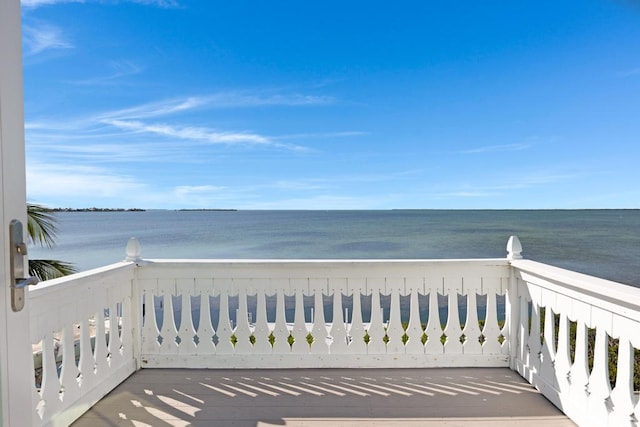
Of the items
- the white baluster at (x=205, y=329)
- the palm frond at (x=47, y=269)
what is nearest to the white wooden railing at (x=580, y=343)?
the white baluster at (x=205, y=329)

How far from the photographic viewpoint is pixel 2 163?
3.40 ft

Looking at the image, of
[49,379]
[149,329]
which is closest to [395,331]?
[149,329]

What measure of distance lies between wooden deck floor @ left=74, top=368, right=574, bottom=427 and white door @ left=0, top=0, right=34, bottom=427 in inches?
52.8

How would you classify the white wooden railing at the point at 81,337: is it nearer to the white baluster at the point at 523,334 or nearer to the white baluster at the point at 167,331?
the white baluster at the point at 167,331

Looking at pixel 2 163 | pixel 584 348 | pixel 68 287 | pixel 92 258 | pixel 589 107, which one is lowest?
pixel 92 258

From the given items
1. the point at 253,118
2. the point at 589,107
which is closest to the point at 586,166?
the point at 589,107

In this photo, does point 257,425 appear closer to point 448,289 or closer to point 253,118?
point 448,289

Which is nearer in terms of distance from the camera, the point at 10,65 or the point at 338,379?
the point at 10,65

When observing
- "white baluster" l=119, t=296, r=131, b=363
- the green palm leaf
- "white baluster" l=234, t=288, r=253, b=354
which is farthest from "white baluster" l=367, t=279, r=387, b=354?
the green palm leaf

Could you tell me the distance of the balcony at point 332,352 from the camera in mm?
2115

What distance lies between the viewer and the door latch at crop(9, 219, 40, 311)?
1.04 m

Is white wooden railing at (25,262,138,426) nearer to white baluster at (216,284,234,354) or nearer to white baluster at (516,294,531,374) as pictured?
white baluster at (216,284,234,354)

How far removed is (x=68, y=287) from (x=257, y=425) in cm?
138

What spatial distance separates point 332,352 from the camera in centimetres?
305
